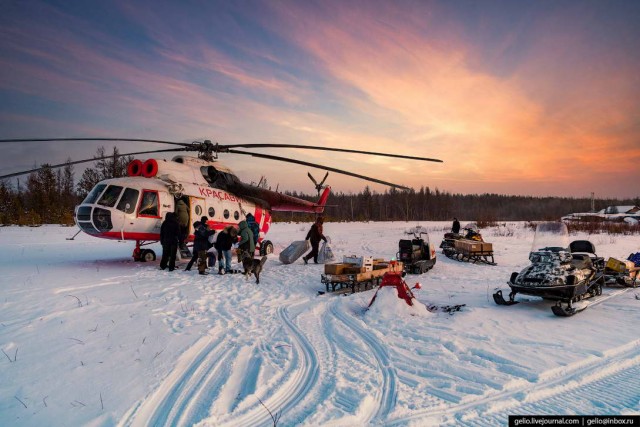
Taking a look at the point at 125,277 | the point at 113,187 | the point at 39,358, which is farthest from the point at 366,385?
the point at 113,187

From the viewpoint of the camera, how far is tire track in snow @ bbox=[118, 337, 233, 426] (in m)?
3.41

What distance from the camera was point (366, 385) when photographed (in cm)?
404

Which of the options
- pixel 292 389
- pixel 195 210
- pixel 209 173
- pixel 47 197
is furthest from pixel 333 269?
pixel 47 197

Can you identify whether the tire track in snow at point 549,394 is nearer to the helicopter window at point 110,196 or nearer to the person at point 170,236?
the person at point 170,236

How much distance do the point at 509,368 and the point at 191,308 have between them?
5.67m

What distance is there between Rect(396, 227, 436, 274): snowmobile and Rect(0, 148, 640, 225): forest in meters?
7.25

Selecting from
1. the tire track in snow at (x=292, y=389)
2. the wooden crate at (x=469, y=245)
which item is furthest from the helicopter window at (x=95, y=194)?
the wooden crate at (x=469, y=245)

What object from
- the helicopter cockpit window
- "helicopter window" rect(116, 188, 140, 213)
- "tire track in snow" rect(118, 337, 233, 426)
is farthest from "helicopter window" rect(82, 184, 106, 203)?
"tire track in snow" rect(118, 337, 233, 426)

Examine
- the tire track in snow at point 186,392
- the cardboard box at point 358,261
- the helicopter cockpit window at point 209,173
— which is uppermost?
the helicopter cockpit window at point 209,173

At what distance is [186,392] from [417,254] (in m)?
10.2

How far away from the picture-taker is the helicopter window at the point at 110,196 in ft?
38.0

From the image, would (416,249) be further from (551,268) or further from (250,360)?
(250,360)

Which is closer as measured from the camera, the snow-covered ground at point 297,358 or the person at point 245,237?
the snow-covered ground at point 297,358

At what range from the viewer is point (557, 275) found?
7.06 metres
